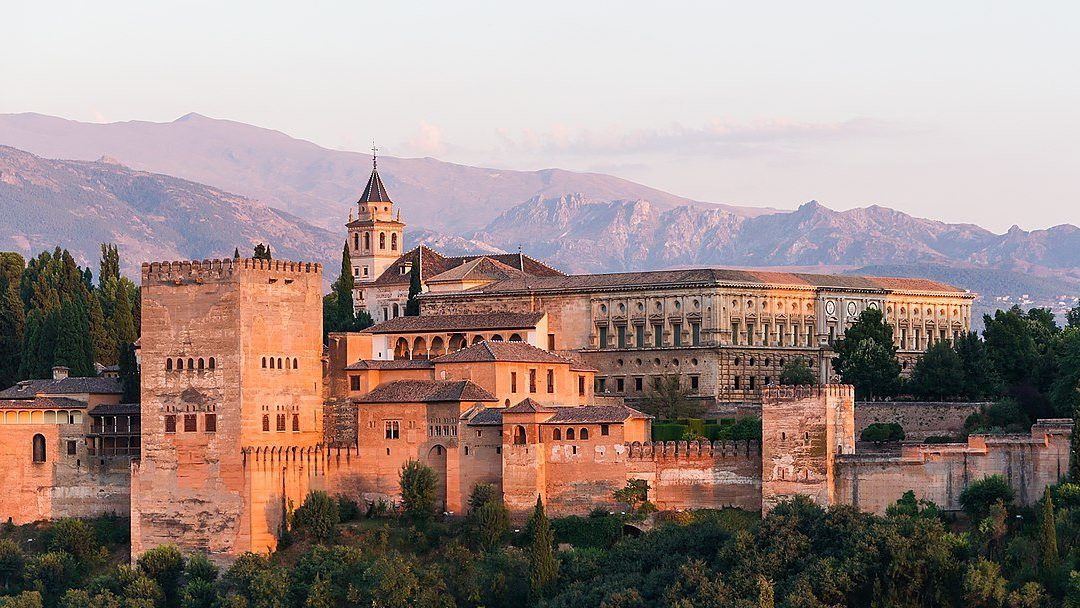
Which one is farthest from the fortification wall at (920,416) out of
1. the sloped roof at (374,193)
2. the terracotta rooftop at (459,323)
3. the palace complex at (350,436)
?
the sloped roof at (374,193)

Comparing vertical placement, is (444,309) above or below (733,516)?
above

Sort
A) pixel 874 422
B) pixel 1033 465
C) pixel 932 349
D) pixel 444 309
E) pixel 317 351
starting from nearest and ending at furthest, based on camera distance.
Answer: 1. pixel 1033 465
2. pixel 317 351
3. pixel 874 422
4. pixel 932 349
5. pixel 444 309

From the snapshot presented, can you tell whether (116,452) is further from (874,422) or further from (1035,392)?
(1035,392)

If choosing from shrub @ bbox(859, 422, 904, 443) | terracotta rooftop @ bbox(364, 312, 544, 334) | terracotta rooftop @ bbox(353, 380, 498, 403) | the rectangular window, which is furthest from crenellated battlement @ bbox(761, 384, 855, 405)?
terracotta rooftop @ bbox(364, 312, 544, 334)

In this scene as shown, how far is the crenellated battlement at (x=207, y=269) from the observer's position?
67625 millimetres

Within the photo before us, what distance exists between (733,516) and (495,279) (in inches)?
1193

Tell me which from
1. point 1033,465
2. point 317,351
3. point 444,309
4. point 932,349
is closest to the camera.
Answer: point 1033,465

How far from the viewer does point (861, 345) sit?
261 feet

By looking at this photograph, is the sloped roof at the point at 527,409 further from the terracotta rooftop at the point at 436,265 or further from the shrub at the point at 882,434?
the terracotta rooftop at the point at 436,265

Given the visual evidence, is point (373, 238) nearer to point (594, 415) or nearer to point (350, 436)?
point (350, 436)

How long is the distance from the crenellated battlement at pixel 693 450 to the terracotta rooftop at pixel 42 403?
63.2ft

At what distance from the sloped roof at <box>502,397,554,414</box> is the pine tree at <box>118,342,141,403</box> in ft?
46.7

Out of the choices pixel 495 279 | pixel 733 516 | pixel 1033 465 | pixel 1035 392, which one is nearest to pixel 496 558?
pixel 733 516

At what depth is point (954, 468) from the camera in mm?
60844
